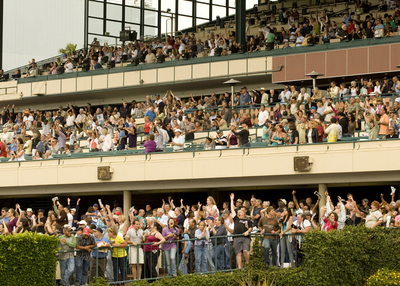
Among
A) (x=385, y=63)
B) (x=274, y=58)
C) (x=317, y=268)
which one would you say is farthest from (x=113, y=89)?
(x=317, y=268)

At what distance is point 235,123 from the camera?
2133cm

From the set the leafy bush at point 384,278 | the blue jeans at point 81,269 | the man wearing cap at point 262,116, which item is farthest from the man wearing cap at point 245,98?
the leafy bush at point 384,278

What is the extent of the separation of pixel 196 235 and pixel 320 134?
285 inches

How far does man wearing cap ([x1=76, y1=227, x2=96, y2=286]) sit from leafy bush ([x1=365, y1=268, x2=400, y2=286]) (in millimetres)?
5792

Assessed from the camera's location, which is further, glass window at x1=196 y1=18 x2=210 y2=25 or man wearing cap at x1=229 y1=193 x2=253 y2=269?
glass window at x1=196 y1=18 x2=210 y2=25

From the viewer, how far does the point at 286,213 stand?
52.2 feet

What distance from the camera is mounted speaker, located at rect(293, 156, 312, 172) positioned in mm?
20922

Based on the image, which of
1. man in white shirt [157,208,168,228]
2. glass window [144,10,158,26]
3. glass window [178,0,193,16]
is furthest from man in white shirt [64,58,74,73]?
man in white shirt [157,208,168,228]

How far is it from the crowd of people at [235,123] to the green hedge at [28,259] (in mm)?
8671

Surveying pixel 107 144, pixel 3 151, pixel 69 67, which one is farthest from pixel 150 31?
pixel 107 144

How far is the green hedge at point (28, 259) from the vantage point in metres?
12.8

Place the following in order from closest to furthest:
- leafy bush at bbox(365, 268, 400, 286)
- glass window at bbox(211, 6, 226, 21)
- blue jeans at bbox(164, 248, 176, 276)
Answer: leafy bush at bbox(365, 268, 400, 286) → blue jeans at bbox(164, 248, 176, 276) → glass window at bbox(211, 6, 226, 21)

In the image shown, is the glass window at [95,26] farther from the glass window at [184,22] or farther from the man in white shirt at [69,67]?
the man in white shirt at [69,67]

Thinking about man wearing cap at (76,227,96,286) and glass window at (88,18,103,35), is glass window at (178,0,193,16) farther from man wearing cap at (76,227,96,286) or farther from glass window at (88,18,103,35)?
man wearing cap at (76,227,96,286)
